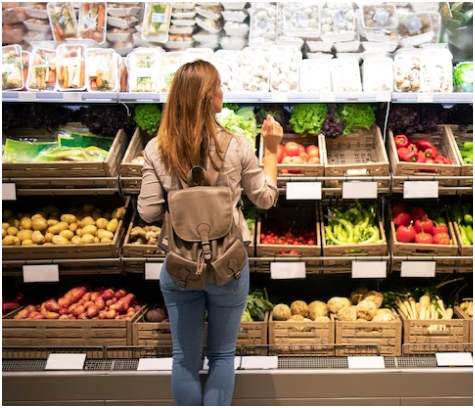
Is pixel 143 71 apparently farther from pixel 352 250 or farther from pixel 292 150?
pixel 352 250

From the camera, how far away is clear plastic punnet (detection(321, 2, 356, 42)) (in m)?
3.68

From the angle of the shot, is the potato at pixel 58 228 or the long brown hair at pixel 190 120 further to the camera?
the potato at pixel 58 228

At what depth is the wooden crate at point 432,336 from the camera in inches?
131

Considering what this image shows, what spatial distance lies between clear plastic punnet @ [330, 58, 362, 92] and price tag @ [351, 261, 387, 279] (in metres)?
1.02

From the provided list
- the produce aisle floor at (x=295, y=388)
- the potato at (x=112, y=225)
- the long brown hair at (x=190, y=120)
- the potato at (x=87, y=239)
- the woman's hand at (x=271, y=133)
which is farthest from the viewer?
the potato at (x=112, y=225)

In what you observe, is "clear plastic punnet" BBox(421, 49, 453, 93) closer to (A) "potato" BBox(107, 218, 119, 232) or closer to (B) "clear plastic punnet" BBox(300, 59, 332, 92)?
(B) "clear plastic punnet" BBox(300, 59, 332, 92)

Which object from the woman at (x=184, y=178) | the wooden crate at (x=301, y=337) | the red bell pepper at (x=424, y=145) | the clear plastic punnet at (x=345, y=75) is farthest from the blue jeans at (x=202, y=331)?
the red bell pepper at (x=424, y=145)

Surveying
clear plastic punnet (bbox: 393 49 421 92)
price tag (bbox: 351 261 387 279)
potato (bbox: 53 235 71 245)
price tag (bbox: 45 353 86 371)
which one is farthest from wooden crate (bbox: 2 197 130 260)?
clear plastic punnet (bbox: 393 49 421 92)

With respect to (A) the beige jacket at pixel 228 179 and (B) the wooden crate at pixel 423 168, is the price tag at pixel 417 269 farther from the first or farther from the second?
(A) the beige jacket at pixel 228 179

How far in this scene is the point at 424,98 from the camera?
337 cm

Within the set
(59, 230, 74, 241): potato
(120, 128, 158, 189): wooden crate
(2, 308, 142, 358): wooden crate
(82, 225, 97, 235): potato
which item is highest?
(120, 128, 158, 189): wooden crate

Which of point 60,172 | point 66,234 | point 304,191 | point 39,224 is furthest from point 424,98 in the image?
point 39,224

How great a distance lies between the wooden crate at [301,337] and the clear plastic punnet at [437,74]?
149 centimetres

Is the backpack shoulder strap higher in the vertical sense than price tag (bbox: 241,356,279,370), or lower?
higher
